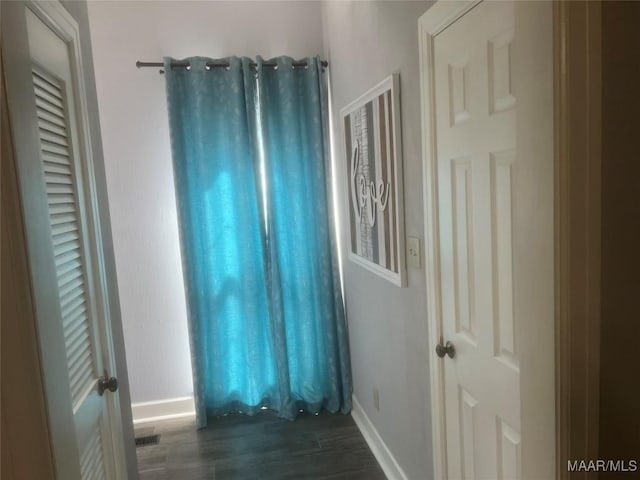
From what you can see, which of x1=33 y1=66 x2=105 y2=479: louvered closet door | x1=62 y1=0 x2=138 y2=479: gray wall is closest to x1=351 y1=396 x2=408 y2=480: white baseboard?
x1=62 y1=0 x2=138 y2=479: gray wall

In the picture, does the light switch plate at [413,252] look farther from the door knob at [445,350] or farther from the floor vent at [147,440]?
the floor vent at [147,440]

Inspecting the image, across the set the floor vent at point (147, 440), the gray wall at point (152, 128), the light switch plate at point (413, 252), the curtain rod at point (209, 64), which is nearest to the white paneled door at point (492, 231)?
the light switch plate at point (413, 252)

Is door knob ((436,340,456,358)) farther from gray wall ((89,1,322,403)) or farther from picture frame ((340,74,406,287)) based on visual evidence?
gray wall ((89,1,322,403))

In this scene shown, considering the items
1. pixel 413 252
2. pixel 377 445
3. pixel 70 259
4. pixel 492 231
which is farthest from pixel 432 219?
pixel 377 445

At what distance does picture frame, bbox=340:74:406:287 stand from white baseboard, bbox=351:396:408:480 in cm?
92

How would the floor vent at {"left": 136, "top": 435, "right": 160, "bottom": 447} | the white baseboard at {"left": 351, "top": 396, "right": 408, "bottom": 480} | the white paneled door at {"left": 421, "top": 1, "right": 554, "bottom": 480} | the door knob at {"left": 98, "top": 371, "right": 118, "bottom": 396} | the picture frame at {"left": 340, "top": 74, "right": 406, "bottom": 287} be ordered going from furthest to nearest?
the floor vent at {"left": 136, "top": 435, "right": 160, "bottom": 447}, the white baseboard at {"left": 351, "top": 396, "right": 408, "bottom": 480}, the picture frame at {"left": 340, "top": 74, "right": 406, "bottom": 287}, the door knob at {"left": 98, "top": 371, "right": 118, "bottom": 396}, the white paneled door at {"left": 421, "top": 1, "right": 554, "bottom": 480}

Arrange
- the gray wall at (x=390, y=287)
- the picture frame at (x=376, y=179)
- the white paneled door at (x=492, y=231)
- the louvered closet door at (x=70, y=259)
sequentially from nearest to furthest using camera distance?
the white paneled door at (x=492, y=231), the louvered closet door at (x=70, y=259), the gray wall at (x=390, y=287), the picture frame at (x=376, y=179)

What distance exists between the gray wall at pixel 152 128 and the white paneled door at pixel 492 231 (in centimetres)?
176

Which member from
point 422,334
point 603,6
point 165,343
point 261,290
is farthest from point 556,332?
point 165,343

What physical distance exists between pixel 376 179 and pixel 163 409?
2.16m

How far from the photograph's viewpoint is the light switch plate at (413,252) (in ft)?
5.91

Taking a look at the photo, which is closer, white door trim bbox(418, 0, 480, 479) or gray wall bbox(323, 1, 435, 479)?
white door trim bbox(418, 0, 480, 479)

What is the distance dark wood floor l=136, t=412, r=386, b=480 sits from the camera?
2.49 m

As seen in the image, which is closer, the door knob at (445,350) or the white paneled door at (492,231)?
the white paneled door at (492,231)
